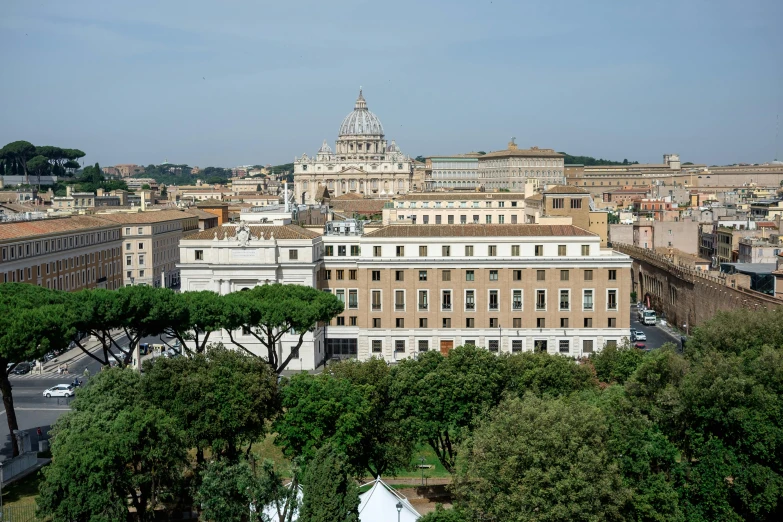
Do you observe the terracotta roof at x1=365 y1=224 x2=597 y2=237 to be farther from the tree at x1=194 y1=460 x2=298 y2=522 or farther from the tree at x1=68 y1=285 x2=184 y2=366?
the tree at x1=194 y1=460 x2=298 y2=522

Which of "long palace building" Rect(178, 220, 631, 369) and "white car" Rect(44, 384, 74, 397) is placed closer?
"white car" Rect(44, 384, 74, 397)

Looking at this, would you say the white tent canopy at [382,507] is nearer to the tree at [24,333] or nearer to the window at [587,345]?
the tree at [24,333]

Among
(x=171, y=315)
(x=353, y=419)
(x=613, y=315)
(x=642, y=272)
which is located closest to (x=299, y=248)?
(x=171, y=315)

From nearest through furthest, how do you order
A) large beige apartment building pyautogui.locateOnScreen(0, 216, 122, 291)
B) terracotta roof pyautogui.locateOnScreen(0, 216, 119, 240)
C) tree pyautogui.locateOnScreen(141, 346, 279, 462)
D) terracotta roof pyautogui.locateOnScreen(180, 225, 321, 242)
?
tree pyautogui.locateOnScreen(141, 346, 279, 462) < terracotta roof pyautogui.locateOnScreen(180, 225, 321, 242) < large beige apartment building pyautogui.locateOnScreen(0, 216, 122, 291) < terracotta roof pyautogui.locateOnScreen(0, 216, 119, 240)

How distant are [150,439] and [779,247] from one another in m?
58.8

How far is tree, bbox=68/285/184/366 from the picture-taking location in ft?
137

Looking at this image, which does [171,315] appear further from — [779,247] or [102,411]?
[779,247]

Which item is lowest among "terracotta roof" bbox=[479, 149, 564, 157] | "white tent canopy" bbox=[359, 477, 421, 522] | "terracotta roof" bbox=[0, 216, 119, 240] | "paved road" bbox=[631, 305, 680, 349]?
"paved road" bbox=[631, 305, 680, 349]

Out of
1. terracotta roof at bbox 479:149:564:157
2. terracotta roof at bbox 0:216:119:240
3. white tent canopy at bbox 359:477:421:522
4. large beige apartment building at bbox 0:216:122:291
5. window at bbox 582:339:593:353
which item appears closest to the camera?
white tent canopy at bbox 359:477:421:522

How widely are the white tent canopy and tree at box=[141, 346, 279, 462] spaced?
5.45m

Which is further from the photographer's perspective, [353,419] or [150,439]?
[353,419]

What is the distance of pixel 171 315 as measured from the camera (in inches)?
1735

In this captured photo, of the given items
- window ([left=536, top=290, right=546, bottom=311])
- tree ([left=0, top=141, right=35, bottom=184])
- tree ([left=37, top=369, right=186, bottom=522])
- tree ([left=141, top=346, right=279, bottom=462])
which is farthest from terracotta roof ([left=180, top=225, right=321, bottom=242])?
tree ([left=0, top=141, right=35, bottom=184])

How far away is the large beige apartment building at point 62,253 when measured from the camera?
65125 millimetres
